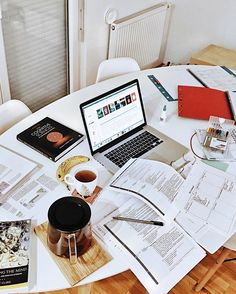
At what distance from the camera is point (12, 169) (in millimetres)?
1468

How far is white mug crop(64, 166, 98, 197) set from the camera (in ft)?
4.35

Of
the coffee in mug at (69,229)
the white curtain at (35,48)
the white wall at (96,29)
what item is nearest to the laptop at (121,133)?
the coffee in mug at (69,229)

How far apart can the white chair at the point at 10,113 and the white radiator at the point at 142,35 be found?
1.39 meters

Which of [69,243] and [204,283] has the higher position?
[69,243]

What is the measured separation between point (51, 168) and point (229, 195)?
73 cm

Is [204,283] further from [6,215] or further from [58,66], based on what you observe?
[58,66]

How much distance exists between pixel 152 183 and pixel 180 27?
2.53 metres

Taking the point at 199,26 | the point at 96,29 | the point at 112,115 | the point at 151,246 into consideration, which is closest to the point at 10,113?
the point at 112,115

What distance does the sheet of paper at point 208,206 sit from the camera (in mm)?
1268

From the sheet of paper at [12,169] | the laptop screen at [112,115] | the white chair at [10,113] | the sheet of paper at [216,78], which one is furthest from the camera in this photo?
the sheet of paper at [216,78]

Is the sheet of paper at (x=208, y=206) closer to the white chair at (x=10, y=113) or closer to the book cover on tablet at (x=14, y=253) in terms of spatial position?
the book cover on tablet at (x=14, y=253)

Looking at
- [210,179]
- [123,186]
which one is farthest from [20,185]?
[210,179]

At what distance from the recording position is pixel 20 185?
142 centimetres

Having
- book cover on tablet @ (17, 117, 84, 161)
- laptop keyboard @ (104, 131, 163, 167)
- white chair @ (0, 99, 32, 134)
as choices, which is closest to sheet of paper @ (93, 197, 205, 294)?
laptop keyboard @ (104, 131, 163, 167)
